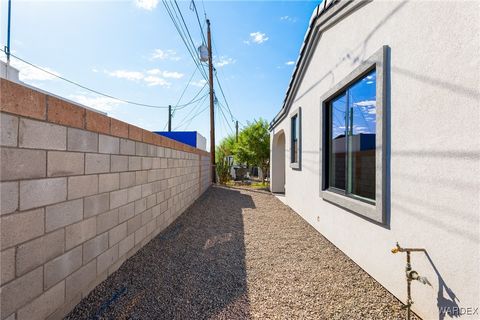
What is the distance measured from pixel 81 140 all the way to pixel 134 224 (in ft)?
5.32

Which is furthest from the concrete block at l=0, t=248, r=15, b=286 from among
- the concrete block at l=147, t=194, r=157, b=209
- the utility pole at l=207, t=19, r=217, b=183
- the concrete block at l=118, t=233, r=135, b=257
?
the utility pole at l=207, t=19, r=217, b=183

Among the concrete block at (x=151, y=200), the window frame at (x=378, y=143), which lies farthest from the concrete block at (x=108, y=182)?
the window frame at (x=378, y=143)

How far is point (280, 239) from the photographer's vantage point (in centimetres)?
433

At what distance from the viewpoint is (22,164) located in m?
1.60

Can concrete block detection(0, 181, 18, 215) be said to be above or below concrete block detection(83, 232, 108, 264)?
above

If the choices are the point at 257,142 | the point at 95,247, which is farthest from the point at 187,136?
the point at 95,247

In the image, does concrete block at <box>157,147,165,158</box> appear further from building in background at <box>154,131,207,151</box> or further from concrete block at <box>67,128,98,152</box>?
building in background at <box>154,131,207,151</box>

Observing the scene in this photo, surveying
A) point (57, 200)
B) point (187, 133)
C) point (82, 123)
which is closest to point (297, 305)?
point (57, 200)

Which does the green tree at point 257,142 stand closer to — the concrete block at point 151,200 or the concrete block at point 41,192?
the concrete block at point 151,200

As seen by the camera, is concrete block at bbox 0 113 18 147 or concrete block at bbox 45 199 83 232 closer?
concrete block at bbox 0 113 18 147

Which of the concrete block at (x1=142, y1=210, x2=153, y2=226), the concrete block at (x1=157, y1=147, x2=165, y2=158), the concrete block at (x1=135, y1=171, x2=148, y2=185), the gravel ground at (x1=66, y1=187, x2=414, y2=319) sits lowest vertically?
the gravel ground at (x1=66, y1=187, x2=414, y2=319)

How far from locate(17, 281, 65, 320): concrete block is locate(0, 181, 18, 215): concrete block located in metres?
0.69

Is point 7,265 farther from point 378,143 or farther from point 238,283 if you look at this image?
point 378,143

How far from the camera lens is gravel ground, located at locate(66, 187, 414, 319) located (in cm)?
216
